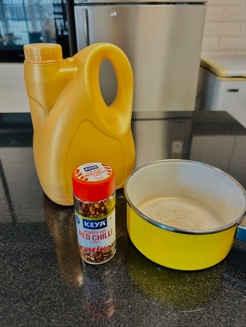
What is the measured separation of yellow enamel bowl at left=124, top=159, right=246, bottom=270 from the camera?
338 mm

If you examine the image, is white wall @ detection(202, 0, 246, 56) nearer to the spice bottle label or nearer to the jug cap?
the jug cap

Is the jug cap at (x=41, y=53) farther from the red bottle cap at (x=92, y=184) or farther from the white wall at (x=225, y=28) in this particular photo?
the white wall at (x=225, y=28)

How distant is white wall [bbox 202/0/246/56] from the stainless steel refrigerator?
0.52 m

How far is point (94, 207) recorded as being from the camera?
34 cm

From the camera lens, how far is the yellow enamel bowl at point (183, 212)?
1.11 feet

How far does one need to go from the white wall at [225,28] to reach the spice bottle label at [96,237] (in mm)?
1791

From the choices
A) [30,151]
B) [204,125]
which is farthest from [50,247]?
[204,125]

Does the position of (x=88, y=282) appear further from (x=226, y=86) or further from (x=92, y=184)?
(x=226, y=86)

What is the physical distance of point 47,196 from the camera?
0.52 m

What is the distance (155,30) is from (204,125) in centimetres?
67

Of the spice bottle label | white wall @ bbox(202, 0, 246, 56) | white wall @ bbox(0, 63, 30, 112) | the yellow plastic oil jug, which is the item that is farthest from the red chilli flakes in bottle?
white wall @ bbox(202, 0, 246, 56)

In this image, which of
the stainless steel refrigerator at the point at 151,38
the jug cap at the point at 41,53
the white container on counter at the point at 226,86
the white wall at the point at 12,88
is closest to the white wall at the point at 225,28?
the white container on counter at the point at 226,86

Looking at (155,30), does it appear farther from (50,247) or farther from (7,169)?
(50,247)

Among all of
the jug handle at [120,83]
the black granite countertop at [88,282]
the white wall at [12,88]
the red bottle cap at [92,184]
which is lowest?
the white wall at [12,88]
